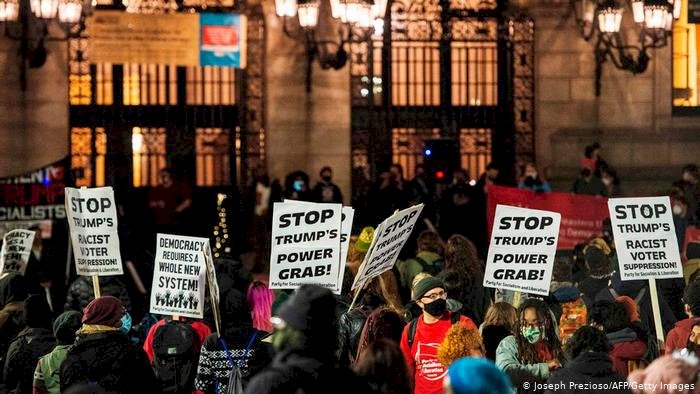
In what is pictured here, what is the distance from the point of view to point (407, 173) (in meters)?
25.8

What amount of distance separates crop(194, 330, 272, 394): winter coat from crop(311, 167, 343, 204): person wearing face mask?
13378 mm

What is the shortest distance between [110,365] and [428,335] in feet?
8.00

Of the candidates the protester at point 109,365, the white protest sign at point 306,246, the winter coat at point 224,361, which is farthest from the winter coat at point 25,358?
the protester at point 109,365

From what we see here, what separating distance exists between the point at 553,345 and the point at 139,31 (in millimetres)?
15361

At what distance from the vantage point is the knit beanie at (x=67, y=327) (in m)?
9.88

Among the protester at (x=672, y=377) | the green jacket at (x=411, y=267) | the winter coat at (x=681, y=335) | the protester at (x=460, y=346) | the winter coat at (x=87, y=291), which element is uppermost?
the protester at (x=672, y=377)

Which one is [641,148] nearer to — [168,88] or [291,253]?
[168,88]

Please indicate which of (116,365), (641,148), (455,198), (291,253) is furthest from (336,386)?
(641,148)

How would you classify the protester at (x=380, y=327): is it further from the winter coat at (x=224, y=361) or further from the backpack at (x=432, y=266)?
the backpack at (x=432, y=266)

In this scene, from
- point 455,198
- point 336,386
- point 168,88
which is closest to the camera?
point 336,386

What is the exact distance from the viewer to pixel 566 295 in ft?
38.3

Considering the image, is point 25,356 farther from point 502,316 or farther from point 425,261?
point 425,261

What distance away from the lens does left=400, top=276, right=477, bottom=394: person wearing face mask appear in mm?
9922

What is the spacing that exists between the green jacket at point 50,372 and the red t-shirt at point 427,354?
2.21 metres
